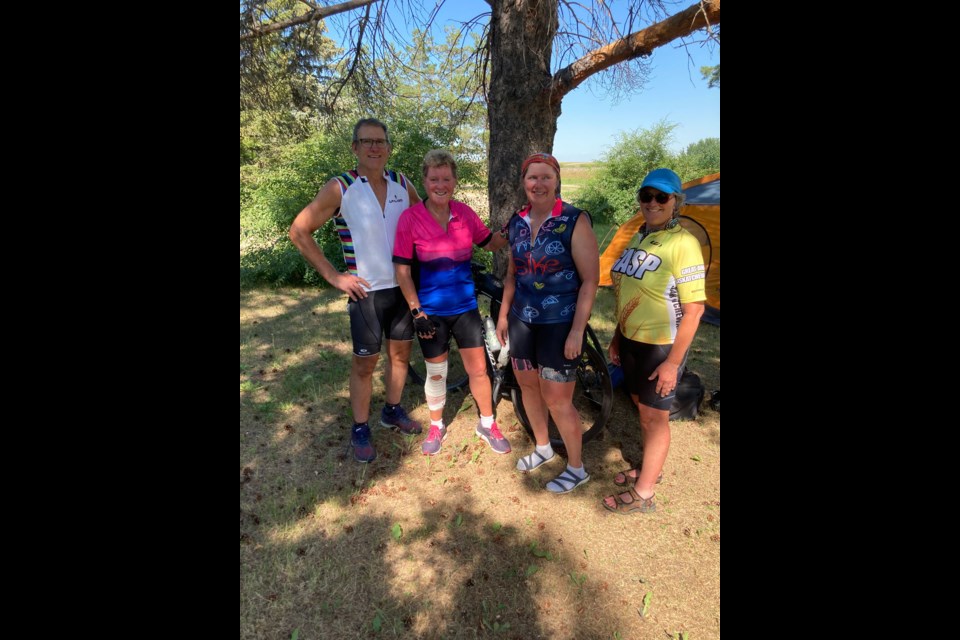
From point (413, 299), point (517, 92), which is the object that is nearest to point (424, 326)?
point (413, 299)

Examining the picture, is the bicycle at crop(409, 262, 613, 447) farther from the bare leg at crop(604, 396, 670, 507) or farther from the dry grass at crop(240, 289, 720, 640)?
the bare leg at crop(604, 396, 670, 507)

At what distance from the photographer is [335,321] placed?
21.7 feet

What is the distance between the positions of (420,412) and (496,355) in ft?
3.48

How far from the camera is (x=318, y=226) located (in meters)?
2.82

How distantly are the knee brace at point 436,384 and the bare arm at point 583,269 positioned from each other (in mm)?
1142

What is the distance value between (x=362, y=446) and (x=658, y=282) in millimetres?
2445

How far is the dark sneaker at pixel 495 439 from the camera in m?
3.51

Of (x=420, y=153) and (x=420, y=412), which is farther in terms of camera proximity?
(x=420, y=153)

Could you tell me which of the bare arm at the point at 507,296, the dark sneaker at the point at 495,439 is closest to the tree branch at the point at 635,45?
the bare arm at the point at 507,296

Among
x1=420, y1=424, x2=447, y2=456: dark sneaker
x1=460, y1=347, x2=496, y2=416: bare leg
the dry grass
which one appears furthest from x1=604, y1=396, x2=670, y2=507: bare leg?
x1=420, y1=424, x2=447, y2=456: dark sneaker

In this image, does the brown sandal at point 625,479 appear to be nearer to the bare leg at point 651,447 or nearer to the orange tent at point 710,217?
the bare leg at point 651,447
